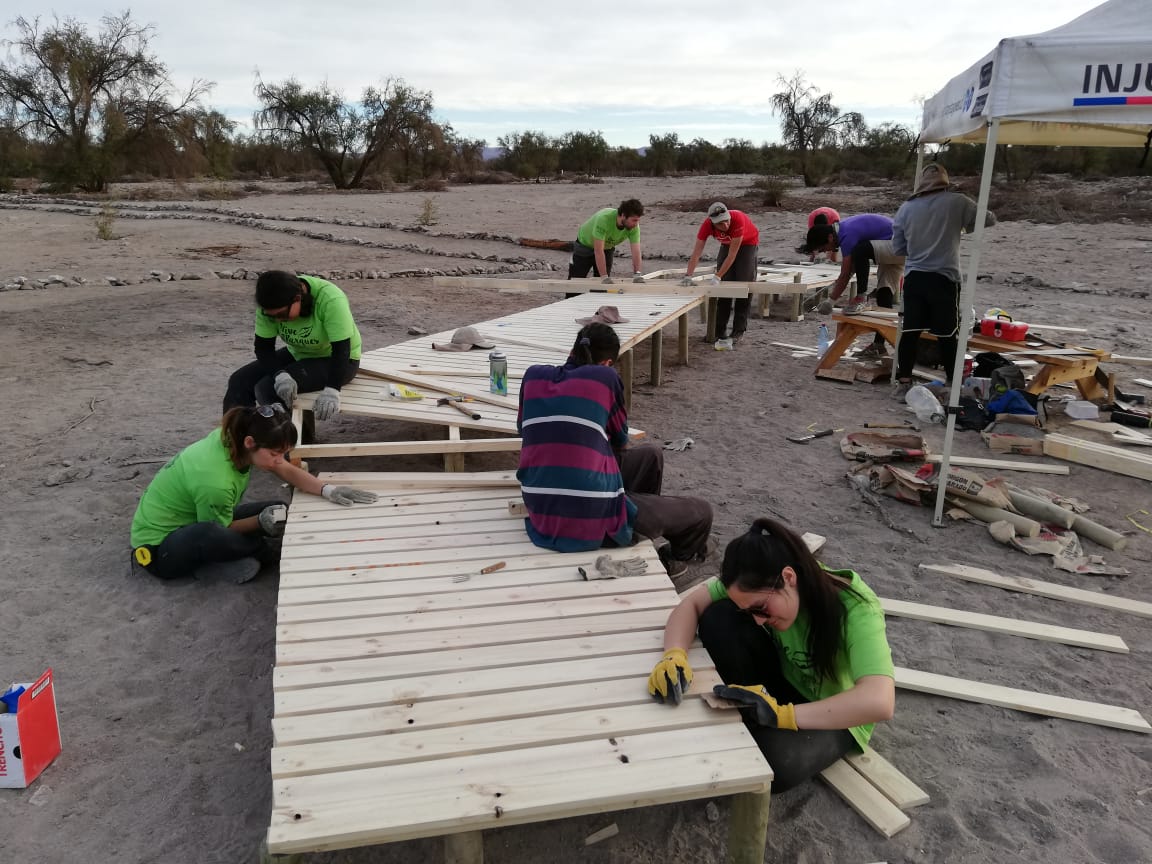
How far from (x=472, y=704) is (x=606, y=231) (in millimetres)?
6727

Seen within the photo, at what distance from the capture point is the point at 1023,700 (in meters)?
2.79

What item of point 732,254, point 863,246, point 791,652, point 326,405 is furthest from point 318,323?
point 863,246

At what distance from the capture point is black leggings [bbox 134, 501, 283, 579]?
3.47 m

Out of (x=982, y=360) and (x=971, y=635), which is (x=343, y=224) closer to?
(x=982, y=360)

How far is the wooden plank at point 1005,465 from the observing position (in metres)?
4.93

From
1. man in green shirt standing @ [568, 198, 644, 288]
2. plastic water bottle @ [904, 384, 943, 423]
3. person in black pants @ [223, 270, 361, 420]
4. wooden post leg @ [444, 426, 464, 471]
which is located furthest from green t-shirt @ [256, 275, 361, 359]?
plastic water bottle @ [904, 384, 943, 423]

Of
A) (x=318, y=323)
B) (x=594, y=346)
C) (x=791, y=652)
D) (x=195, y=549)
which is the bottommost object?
(x=195, y=549)

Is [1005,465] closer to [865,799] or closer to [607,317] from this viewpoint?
[607,317]

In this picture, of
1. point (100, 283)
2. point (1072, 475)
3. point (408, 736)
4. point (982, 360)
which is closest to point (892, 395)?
point (982, 360)

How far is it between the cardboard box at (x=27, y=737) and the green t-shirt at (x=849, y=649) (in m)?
2.04

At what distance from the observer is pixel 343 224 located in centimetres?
1727

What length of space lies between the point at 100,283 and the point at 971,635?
36.1 ft

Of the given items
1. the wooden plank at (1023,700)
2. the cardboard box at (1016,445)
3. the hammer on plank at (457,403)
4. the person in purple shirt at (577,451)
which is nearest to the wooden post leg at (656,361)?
the hammer on plank at (457,403)

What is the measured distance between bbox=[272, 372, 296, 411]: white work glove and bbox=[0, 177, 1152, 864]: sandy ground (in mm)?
563
